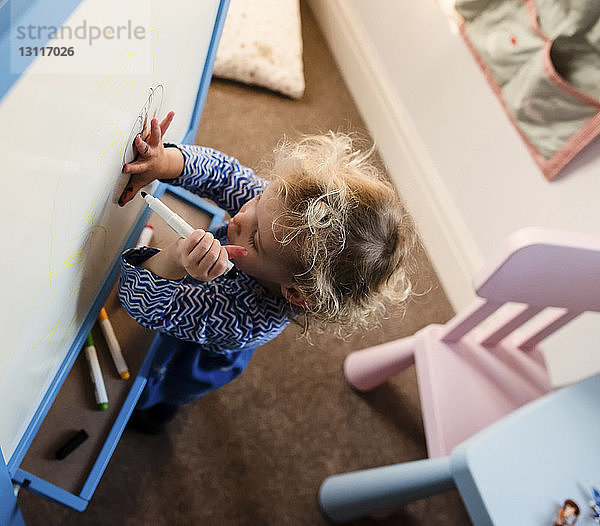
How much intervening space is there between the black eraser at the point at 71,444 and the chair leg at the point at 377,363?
23.4 inches

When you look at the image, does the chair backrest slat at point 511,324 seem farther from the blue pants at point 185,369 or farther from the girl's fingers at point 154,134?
the girl's fingers at point 154,134

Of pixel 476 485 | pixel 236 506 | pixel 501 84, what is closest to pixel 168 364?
pixel 236 506

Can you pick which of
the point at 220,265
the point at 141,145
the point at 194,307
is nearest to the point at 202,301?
the point at 194,307

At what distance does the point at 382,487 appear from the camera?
0.90 metres

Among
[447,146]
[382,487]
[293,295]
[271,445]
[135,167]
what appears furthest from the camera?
[447,146]

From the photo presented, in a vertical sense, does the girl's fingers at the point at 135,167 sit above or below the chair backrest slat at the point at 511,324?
above

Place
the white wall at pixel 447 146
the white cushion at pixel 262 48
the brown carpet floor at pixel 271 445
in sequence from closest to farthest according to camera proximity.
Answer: the brown carpet floor at pixel 271 445 → the white wall at pixel 447 146 → the white cushion at pixel 262 48

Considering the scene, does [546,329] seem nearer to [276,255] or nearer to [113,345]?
[276,255]

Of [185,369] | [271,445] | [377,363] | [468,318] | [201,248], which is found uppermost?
[201,248]

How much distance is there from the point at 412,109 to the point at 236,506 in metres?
1.03

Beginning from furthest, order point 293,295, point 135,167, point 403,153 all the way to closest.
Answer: point 403,153
point 293,295
point 135,167

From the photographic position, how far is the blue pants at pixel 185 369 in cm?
94

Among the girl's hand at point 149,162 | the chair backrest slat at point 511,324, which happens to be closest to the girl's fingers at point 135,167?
the girl's hand at point 149,162

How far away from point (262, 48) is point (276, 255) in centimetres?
105
